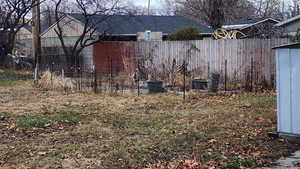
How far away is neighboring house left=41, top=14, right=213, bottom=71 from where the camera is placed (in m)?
27.1

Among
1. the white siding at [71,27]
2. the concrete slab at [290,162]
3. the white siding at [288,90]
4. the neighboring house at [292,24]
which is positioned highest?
the white siding at [71,27]

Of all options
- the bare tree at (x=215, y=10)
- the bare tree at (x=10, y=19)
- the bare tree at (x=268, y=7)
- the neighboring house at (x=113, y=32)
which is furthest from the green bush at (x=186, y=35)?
the bare tree at (x=268, y=7)

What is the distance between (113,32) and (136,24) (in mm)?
3230

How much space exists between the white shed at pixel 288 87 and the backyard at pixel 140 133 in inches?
13.2

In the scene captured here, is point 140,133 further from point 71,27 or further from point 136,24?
point 136,24

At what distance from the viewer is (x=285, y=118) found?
7.73 meters

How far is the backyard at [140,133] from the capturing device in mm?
6416

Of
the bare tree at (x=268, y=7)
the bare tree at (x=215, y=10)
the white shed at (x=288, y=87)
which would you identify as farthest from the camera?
the bare tree at (x=268, y=7)

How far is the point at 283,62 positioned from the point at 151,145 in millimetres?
2500

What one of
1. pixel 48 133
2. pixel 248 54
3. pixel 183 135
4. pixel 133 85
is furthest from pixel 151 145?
pixel 248 54

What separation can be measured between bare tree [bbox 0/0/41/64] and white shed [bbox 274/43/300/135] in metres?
24.3

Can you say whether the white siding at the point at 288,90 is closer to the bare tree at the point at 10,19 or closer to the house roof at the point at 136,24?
the house roof at the point at 136,24

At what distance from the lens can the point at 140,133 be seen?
330 inches

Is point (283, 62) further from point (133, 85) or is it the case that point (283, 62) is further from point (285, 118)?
point (133, 85)
